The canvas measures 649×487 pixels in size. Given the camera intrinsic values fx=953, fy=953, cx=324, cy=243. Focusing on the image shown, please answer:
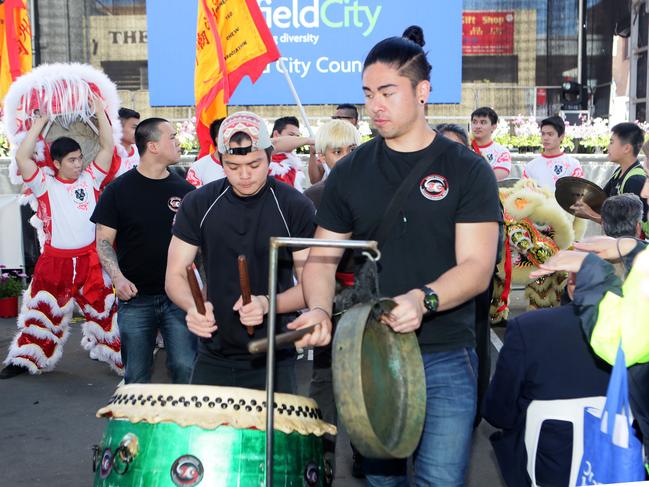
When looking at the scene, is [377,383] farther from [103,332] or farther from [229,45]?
[229,45]

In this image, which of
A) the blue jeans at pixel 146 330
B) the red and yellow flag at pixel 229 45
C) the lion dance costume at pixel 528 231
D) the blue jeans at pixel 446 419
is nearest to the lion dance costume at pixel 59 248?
the red and yellow flag at pixel 229 45

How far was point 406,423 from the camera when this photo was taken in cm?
302

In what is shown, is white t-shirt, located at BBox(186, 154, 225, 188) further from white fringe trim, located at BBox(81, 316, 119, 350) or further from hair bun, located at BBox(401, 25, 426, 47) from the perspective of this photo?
hair bun, located at BBox(401, 25, 426, 47)

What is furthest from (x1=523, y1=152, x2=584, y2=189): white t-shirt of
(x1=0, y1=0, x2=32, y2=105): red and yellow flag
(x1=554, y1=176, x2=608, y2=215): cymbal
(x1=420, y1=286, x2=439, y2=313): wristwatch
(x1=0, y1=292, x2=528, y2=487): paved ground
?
(x1=420, y1=286, x2=439, y2=313): wristwatch

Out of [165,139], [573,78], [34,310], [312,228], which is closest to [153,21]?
[573,78]

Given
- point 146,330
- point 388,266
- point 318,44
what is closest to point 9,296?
point 146,330

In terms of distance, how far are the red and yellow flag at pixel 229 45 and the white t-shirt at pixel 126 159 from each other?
82cm

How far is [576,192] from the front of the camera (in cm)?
691

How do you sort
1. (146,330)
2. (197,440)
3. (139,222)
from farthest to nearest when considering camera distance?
(139,222) < (146,330) < (197,440)

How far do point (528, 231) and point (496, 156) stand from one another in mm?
1908

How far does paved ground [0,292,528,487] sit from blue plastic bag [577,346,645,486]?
2.27m

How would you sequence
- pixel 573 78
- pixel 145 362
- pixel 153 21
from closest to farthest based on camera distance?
pixel 145 362 → pixel 153 21 → pixel 573 78

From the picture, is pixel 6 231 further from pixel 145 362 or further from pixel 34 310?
pixel 145 362

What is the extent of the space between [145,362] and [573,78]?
905 inches
